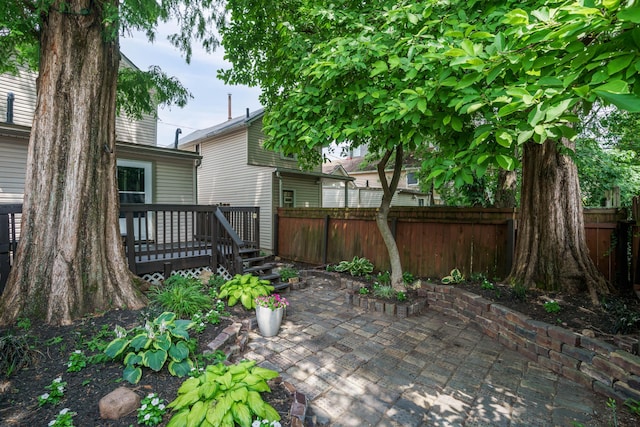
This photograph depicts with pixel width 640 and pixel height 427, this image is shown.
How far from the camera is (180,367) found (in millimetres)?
2352

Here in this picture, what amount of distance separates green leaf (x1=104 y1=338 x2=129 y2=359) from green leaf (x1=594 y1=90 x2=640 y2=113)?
3412 mm

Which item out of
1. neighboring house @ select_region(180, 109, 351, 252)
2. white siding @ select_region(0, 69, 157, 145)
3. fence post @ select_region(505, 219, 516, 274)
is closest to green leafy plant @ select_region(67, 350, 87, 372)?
fence post @ select_region(505, 219, 516, 274)

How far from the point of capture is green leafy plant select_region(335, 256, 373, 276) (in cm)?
637

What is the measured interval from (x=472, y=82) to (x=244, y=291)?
12.4 feet

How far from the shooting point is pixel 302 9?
407 centimetres

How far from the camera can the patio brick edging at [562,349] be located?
8.00ft

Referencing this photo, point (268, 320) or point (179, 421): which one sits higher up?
point (179, 421)

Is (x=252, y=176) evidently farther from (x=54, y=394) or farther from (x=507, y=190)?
(x=54, y=394)

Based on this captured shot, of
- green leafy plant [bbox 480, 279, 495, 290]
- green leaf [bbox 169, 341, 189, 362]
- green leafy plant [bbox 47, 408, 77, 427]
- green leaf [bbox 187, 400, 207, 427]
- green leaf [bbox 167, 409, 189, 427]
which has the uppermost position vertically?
green leafy plant [bbox 480, 279, 495, 290]

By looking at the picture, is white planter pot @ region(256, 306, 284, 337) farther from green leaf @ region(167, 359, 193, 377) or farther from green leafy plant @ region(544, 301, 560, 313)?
green leafy plant @ region(544, 301, 560, 313)

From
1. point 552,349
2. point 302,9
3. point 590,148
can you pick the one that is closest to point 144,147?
A: point 302,9

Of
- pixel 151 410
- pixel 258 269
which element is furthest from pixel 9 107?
pixel 151 410

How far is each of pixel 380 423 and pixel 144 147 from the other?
7.66 m

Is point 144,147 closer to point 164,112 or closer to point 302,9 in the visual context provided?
point 164,112
